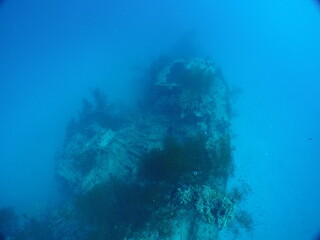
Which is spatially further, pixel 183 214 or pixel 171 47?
pixel 171 47

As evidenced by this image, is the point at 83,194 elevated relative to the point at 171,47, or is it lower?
lower

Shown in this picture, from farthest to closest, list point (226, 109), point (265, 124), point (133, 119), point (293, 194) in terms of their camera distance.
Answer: point (265, 124) < point (293, 194) < point (226, 109) < point (133, 119)

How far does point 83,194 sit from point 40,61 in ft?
63.0

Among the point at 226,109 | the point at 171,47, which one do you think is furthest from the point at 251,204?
the point at 171,47

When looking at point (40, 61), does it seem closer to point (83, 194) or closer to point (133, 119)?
point (133, 119)

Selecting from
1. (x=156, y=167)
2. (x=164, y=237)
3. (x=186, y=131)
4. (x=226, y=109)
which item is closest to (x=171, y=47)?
(x=226, y=109)

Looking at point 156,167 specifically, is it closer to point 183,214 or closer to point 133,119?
point 183,214

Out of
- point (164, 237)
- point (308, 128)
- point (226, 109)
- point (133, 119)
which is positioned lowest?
point (164, 237)

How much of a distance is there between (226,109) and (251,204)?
10718mm

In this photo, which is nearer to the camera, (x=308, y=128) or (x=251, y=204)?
(x=251, y=204)

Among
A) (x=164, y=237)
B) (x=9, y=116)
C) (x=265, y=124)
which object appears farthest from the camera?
(x=265, y=124)

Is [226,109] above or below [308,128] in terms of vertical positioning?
below

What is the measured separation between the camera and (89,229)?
8188 millimetres

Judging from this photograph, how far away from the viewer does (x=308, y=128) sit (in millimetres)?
28734
